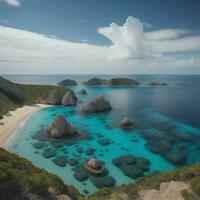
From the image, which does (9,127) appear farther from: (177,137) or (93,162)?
(177,137)

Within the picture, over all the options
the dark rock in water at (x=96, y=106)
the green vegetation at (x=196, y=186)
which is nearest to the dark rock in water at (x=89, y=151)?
the green vegetation at (x=196, y=186)

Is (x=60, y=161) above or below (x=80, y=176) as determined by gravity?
below

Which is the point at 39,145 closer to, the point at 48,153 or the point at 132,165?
the point at 48,153

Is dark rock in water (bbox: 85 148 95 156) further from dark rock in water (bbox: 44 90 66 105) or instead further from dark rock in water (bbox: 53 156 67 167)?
dark rock in water (bbox: 44 90 66 105)

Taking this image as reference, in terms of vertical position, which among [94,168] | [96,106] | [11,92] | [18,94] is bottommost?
[94,168]

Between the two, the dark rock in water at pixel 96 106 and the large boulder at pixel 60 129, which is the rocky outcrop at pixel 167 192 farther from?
the dark rock in water at pixel 96 106

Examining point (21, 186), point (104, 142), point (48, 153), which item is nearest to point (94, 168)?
point (48, 153)
